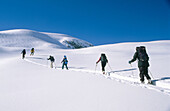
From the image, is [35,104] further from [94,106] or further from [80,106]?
[94,106]

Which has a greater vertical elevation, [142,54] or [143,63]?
[142,54]

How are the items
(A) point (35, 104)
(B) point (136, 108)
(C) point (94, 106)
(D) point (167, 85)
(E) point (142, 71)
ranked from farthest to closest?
(E) point (142, 71) → (D) point (167, 85) → (A) point (35, 104) → (C) point (94, 106) → (B) point (136, 108)

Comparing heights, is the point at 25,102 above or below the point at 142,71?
below

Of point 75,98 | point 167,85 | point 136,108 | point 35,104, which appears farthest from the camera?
point 167,85

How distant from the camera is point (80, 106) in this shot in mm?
2324

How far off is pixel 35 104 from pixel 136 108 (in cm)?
205

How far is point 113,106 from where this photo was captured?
226 cm

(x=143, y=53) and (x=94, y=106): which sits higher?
(x=143, y=53)

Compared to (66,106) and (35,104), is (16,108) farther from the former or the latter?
(66,106)

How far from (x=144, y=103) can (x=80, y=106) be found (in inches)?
51.2

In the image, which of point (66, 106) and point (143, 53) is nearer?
point (66, 106)

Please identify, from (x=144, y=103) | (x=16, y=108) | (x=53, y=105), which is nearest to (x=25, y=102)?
(x=16, y=108)

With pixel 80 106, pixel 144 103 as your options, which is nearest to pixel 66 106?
pixel 80 106

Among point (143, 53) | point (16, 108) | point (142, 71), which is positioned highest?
point (143, 53)
